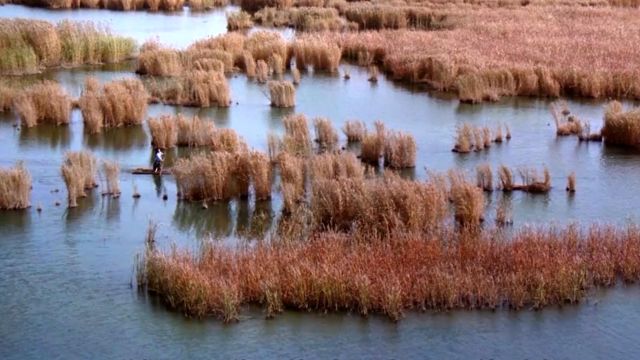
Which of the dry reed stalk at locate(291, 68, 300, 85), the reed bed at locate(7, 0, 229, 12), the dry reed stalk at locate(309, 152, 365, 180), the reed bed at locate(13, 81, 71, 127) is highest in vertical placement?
the reed bed at locate(7, 0, 229, 12)

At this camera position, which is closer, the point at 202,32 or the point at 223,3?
the point at 202,32

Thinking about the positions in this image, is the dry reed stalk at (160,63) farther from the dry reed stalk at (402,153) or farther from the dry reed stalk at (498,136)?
the dry reed stalk at (402,153)

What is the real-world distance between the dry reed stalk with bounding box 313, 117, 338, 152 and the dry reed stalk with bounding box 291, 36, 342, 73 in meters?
10.1

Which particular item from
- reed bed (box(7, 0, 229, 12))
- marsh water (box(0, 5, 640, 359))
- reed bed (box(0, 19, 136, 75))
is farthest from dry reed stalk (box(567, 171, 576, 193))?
reed bed (box(7, 0, 229, 12))

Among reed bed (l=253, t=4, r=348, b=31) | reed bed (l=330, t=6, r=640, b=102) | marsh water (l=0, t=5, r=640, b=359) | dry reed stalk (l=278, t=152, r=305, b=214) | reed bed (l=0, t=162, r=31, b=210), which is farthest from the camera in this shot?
reed bed (l=253, t=4, r=348, b=31)

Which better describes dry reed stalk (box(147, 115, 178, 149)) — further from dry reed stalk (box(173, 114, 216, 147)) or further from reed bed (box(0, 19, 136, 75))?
reed bed (box(0, 19, 136, 75))

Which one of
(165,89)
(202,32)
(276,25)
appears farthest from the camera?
(276,25)

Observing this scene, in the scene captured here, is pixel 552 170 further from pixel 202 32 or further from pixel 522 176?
pixel 202 32

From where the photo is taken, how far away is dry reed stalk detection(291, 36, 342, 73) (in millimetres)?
31469

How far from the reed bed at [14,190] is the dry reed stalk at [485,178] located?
27.2ft

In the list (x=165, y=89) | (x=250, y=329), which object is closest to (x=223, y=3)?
(x=165, y=89)

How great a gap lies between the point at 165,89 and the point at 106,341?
1466 centimetres

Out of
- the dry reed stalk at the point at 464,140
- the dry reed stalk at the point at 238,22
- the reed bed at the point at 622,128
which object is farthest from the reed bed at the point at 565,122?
the dry reed stalk at the point at 238,22

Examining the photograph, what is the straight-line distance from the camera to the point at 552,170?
19891 mm
